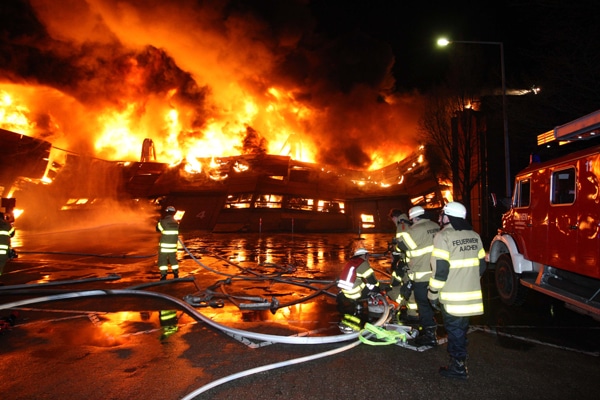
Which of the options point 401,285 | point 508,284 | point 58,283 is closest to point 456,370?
point 401,285

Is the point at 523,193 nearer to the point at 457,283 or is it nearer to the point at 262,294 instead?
the point at 457,283

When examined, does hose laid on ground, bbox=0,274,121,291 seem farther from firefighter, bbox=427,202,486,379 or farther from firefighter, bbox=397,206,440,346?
firefighter, bbox=427,202,486,379

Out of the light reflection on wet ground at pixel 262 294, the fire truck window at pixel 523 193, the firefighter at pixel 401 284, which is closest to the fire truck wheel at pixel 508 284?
the light reflection on wet ground at pixel 262 294

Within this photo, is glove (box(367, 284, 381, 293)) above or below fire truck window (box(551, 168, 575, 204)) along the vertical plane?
below

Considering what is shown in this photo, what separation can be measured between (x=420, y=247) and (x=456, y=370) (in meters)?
1.56

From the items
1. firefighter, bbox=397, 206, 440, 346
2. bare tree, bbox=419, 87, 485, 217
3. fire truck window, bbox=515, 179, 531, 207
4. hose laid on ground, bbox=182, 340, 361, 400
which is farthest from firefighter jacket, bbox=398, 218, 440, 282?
bare tree, bbox=419, 87, 485, 217

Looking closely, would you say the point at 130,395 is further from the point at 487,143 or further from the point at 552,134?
the point at 487,143

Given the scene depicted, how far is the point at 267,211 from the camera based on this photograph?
22.5 m

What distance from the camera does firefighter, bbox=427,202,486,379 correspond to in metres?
3.44

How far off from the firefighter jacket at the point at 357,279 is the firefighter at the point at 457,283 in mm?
1520

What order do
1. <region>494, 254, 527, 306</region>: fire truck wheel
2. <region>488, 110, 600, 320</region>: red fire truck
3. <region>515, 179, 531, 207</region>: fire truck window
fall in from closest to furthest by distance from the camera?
<region>488, 110, 600, 320</region>: red fire truck → <region>494, 254, 527, 306</region>: fire truck wheel → <region>515, 179, 531, 207</region>: fire truck window

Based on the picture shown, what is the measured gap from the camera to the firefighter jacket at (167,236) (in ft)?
26.5

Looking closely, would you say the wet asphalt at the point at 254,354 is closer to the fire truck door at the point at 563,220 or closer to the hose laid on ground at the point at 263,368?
the hose laid on ground at the point at 263,368

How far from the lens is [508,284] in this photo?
621 cm
